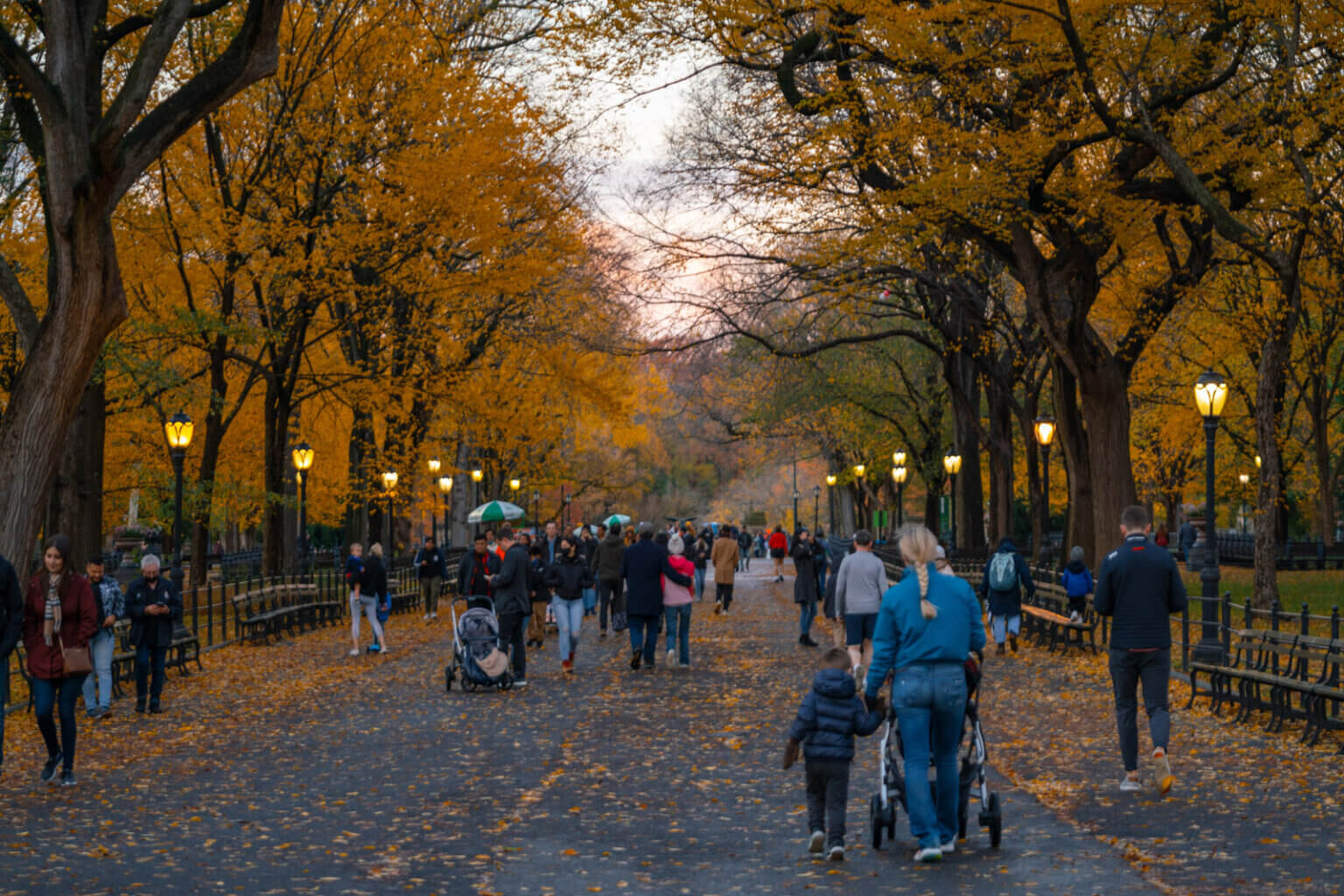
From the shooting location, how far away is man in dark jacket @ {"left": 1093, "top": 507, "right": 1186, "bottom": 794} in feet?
32.5

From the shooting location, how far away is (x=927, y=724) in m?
7.79

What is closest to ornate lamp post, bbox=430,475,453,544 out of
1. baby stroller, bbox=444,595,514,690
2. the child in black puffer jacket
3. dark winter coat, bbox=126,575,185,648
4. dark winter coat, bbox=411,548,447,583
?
dark winter coat, bbox=411,548,447,583

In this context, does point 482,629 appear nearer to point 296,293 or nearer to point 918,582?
point 918,582

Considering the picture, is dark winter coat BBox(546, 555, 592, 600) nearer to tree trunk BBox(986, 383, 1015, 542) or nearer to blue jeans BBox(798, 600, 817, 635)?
blue jeans BBox(798, 600, 817, 635)

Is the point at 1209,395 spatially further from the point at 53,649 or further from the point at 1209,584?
the point at 53,649

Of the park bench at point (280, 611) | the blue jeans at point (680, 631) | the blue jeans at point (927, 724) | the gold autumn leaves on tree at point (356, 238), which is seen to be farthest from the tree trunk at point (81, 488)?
the blue jeans at point (927, 724)

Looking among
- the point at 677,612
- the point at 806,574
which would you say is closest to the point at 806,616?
the point at 806,574

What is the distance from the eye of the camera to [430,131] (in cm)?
2925

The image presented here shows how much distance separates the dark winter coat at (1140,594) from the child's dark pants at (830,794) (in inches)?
110

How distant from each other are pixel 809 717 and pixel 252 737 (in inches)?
277

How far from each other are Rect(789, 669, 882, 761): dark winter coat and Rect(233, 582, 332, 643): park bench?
665 inches

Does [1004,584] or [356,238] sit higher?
[356,238]

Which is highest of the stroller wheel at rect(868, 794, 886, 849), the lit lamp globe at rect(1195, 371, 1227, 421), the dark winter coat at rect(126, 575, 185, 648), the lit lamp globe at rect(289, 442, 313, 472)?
the lit lamp globe at rect(289, 442, 313, 472)

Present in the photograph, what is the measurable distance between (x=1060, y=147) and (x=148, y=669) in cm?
1307
